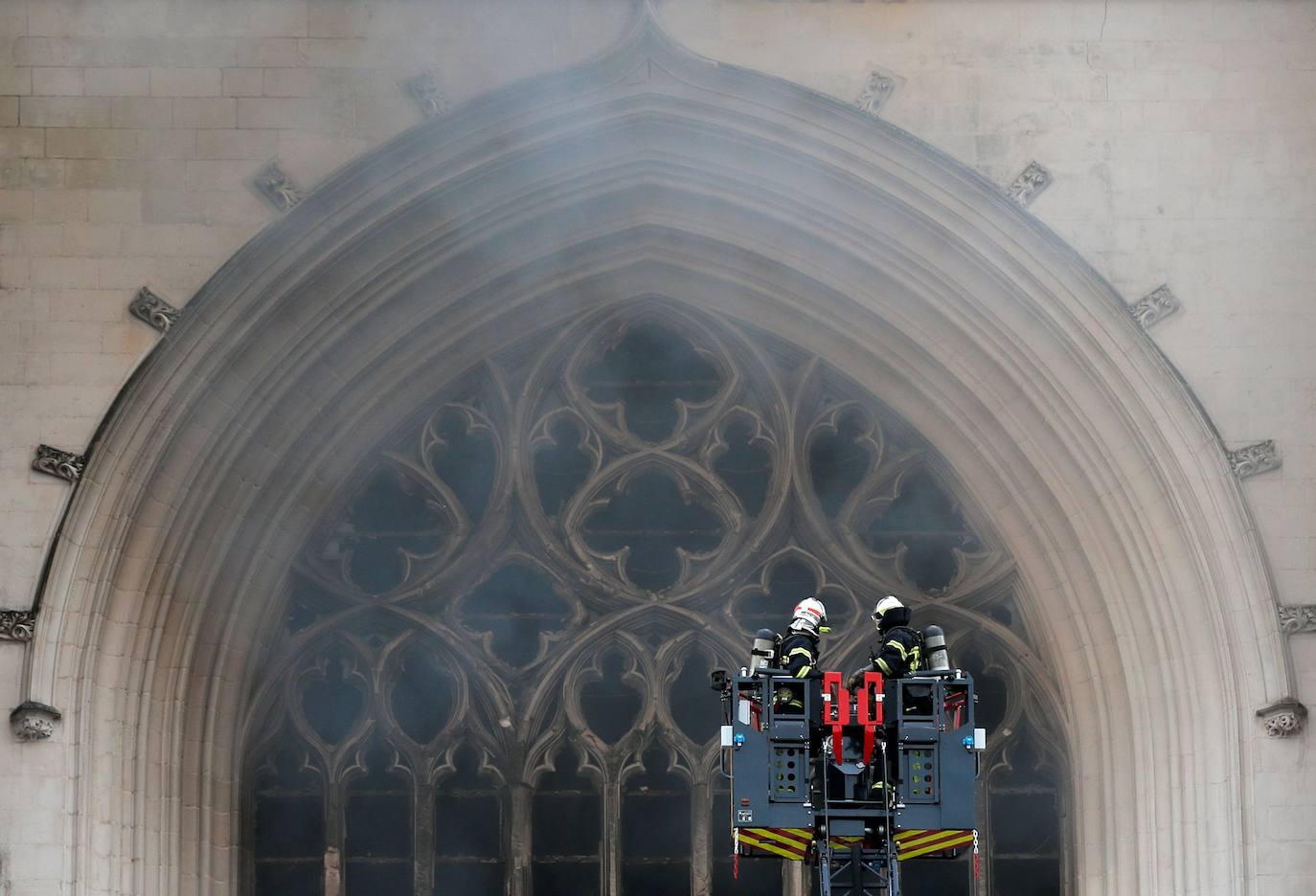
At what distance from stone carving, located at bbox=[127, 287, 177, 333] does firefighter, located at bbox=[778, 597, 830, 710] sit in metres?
4.52

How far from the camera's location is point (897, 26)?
18.3m

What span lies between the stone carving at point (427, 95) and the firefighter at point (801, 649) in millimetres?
4370

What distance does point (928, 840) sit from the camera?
15.0m

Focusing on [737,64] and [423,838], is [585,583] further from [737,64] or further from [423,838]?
[737,64]

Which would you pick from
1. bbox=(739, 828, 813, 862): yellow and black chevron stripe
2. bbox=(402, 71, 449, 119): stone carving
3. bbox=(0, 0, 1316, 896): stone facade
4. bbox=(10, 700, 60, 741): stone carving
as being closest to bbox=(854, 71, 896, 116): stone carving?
bbox=(0, 0, 1316, 896): stone facade

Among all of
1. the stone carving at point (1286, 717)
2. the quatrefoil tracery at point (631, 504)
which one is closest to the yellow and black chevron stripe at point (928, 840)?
the stone carving at point (1286, 717)

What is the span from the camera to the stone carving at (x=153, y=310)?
17.8m

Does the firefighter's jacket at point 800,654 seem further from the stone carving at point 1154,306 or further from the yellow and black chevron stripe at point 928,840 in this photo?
the stone carving at point 1154,306

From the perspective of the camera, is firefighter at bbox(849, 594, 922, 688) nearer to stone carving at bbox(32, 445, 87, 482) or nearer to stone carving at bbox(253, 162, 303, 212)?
stone carving at bbox(253, 162, 303, 212)

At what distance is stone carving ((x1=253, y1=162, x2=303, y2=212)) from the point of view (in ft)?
59.0

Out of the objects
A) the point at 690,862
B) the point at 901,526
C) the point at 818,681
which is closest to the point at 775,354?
the point at 901,526

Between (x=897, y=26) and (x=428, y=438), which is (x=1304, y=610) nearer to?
(x=897, y=26)

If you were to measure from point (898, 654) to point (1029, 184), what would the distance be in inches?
153

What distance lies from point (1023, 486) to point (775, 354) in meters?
1.75
